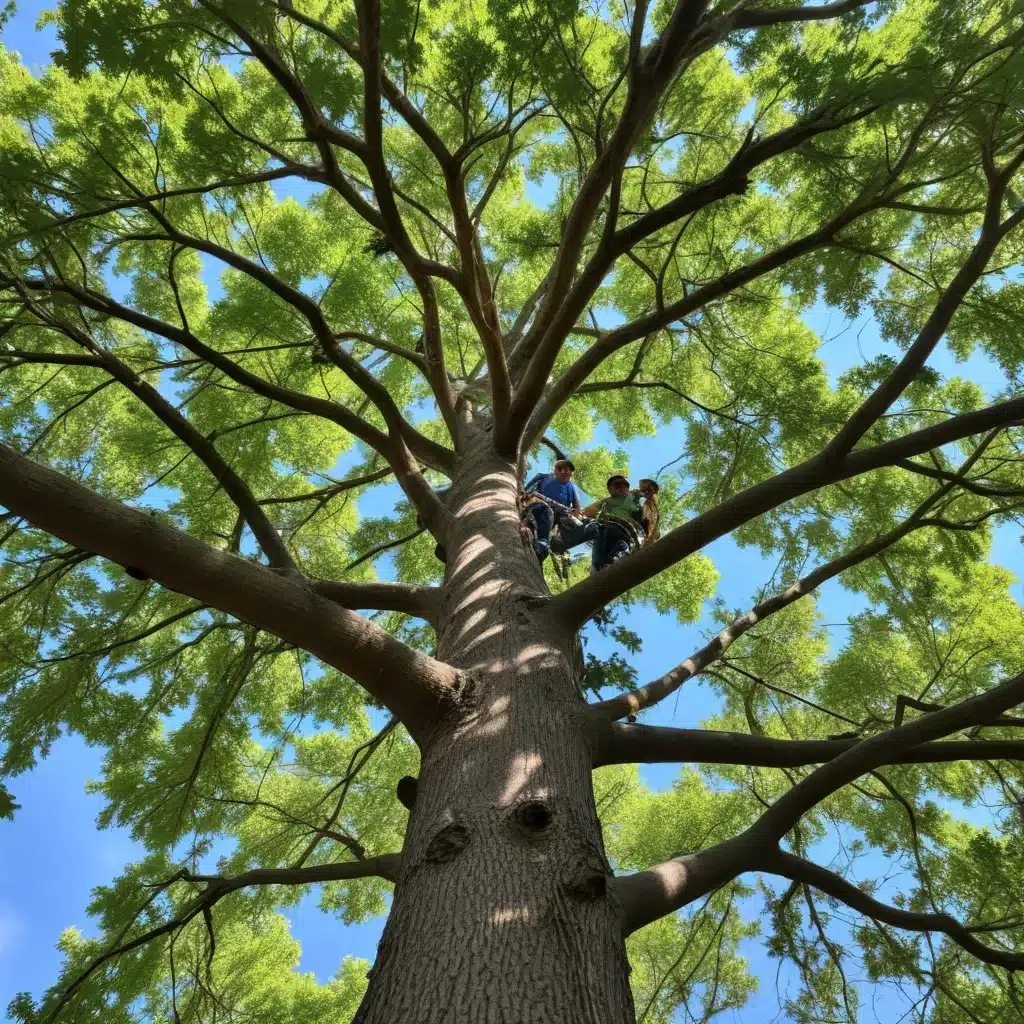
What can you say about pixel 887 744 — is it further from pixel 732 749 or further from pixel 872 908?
pixel 872 908

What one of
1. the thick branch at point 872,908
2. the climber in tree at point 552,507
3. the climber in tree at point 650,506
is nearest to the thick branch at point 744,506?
the thick branch at point 872,908

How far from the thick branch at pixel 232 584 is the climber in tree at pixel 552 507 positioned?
2.25 metres

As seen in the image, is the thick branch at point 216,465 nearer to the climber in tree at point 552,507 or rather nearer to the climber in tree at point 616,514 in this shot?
the climber in tree at point 552,507

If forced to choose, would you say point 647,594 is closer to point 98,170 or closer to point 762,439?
point 762,439

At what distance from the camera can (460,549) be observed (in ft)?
10.2

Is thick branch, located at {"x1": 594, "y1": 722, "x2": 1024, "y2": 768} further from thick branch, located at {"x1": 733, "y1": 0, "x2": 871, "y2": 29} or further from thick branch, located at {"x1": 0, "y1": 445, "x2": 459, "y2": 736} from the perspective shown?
thick branch, located at {"x1": 733, "y1": 0, "x2": 871, "y2": 29}

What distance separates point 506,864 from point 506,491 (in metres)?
2.28

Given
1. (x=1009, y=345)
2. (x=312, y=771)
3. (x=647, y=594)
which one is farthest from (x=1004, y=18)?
(x=312, y=771)

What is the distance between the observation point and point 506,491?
3646mm

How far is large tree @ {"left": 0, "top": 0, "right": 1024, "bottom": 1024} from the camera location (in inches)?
77.0

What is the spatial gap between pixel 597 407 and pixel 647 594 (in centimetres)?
206

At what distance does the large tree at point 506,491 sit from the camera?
1.96 meters

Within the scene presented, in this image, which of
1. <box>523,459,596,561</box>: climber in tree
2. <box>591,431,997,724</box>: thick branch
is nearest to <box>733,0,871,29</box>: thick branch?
<box>591,431,997,724</box>: thick branch

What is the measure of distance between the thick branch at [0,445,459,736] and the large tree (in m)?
0.01
